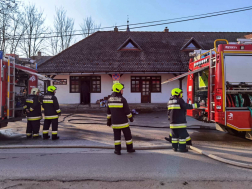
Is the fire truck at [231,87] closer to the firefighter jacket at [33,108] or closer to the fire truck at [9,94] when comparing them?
the firefighter jacket at [33,108]

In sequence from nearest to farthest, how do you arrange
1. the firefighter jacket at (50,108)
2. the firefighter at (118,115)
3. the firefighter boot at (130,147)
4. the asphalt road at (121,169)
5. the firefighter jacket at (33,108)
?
the asphalt road at (121,169) → the firefighter at (118,115) → the firefighter boot at (130,147) → the firefighter jacket at (50,108) → the firefighter jacket at (33,108)

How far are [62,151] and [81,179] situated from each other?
1.96 meters

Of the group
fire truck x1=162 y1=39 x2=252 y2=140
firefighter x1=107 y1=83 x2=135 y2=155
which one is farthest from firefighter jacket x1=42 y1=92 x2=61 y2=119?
fire truck x1=162 y1=39 x2=252 y2=140

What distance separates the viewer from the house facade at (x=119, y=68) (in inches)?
642

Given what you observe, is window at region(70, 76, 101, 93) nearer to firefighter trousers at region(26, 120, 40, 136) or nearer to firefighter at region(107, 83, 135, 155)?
firefighter trousers at region(26, 120, 40, 136)

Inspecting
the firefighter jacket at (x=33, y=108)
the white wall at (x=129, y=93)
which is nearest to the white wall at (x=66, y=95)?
the white wall at (x=129, y=93)

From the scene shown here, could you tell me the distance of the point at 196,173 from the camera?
3.83m

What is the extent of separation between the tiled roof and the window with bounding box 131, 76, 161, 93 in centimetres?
124

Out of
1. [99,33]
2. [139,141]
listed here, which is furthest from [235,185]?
[99,33]

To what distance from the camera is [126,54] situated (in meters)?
17.8

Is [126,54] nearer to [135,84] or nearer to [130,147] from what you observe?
[135,84]

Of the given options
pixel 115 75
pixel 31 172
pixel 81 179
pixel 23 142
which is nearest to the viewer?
pixel 81 179

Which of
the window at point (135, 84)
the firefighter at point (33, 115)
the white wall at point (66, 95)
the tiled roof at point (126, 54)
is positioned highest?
the tiled roof at point (126, 54)

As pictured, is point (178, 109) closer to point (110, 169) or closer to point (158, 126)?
point (110, 169)
